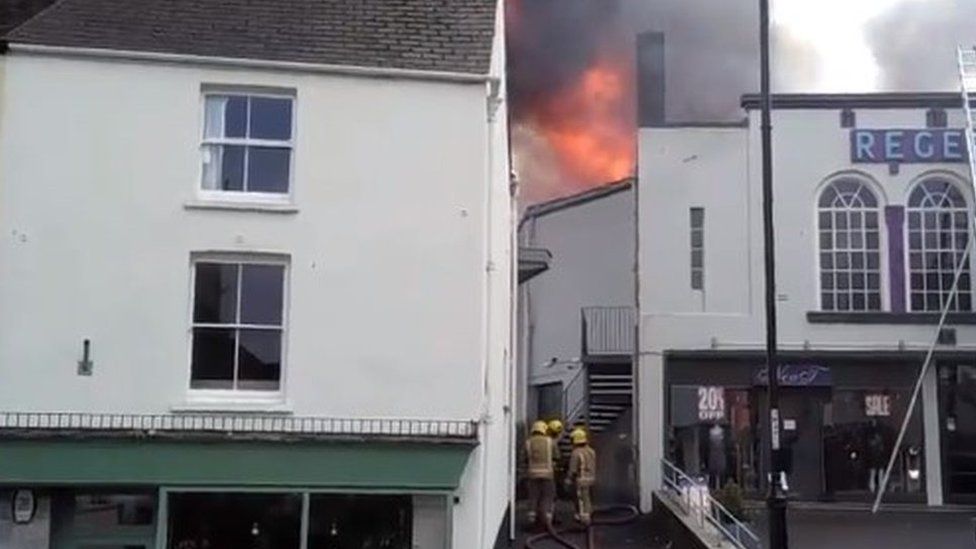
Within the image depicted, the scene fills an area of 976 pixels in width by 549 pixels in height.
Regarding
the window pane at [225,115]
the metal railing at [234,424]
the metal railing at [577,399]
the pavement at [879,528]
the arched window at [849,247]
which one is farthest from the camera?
the metal railing at [577,399]

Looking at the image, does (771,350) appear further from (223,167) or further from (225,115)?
(225,115)

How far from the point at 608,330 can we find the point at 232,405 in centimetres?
1701

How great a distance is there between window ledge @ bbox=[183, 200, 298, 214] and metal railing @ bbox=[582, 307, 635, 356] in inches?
584

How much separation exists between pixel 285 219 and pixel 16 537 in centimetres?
427

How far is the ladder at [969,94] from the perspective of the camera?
20.8m

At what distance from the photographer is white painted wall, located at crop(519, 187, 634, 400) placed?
1178 inches

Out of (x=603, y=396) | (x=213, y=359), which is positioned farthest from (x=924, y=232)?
(x=213, y=359)

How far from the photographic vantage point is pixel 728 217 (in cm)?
2252

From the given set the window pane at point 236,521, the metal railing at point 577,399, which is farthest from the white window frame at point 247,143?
the metal railing at point 577,399

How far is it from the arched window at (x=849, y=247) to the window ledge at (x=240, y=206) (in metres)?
12.8

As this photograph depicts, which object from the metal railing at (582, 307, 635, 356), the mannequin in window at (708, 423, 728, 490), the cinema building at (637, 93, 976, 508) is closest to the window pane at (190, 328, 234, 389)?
the cinema building at (637, 93, 976, 508)

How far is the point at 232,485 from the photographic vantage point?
12141 millimetres

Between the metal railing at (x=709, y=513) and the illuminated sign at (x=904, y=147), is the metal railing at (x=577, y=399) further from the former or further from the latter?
the illuminated sign at (x=904, y=147)

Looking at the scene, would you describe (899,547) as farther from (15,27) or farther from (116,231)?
(15,27)
